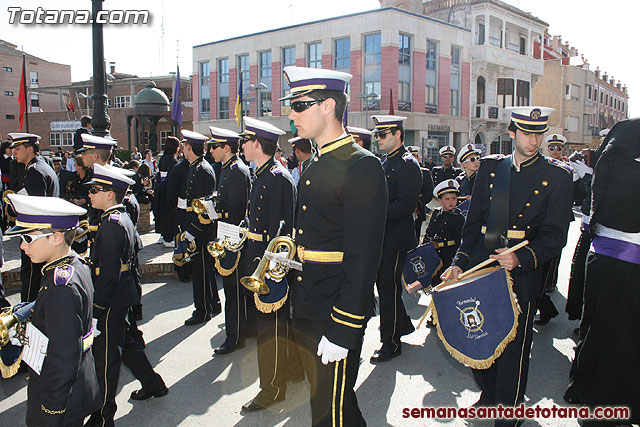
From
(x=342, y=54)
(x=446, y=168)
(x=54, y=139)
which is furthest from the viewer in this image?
(x=54, y=139)

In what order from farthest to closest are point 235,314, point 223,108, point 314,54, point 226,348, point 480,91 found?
1. point 223,108
2. point 480,91
3. point 314,54
4. point 235,314
5. point 226,348

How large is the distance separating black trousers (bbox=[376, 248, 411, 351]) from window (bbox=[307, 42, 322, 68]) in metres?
33.0

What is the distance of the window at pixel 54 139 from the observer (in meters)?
52.6

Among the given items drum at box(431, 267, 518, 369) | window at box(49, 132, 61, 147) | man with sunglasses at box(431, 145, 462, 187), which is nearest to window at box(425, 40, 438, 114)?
man with sunglasses at box(431, 145, 462, 187)

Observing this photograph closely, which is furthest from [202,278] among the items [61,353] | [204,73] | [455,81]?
[204,73]

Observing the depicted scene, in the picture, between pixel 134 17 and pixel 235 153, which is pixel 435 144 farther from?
pixel 235 153

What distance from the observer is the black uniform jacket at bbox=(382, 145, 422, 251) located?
17.3 feet

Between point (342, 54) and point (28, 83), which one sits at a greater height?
point (28, 83)

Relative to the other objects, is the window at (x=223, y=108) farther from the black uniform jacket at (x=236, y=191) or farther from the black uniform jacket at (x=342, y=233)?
the black uniform jacket at (x=342, y=233)

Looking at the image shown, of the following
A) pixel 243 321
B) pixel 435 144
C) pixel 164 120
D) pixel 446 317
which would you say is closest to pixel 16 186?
pixel 243 321

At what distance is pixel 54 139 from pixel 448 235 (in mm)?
55668

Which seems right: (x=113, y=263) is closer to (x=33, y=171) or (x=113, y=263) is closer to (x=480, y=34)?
(x=33, y=171)

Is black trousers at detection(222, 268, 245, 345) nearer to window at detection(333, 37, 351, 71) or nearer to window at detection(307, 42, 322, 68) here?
window at detection(333, 37, 351, 71)

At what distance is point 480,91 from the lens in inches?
1572
